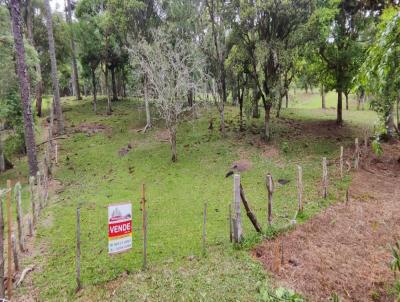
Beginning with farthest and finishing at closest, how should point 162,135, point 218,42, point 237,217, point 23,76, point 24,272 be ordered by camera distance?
point 162,135
point 218,42
point 23,76
point 237,217
point 24,272

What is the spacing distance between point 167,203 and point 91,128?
12.8 meters

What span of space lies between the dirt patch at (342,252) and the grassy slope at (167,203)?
583 mm

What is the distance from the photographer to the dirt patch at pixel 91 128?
21.2 meters

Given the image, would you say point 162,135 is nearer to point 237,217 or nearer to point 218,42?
point 218,42

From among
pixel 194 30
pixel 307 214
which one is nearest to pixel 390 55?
pixel 307 214

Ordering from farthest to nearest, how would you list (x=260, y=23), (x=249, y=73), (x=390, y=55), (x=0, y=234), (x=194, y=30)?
(x=194, y=30) → (x=249, y=73) → (x=260, y=23) → (x=0, y=234) → (x=390, y=55)

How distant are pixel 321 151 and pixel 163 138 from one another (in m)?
9.58

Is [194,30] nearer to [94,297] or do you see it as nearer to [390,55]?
[94,297]

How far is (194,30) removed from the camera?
20.2m

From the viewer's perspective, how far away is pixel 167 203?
450 inches

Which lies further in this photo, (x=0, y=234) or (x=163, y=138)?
(x=163, y=138)

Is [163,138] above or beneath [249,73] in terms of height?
beneath

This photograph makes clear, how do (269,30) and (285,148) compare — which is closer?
(269,30)

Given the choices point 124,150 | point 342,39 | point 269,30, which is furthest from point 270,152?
point 124,150
